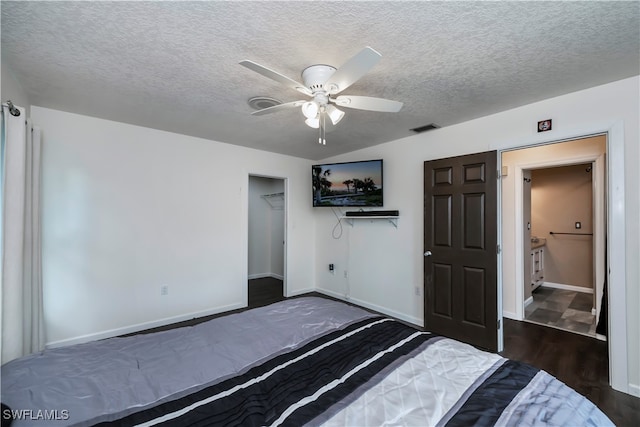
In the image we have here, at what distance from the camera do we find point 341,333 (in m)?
1.62

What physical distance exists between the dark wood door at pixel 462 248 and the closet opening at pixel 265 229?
3.53 meters

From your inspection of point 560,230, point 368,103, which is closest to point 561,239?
point 560,230

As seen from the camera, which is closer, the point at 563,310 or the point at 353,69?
the point at 353,69

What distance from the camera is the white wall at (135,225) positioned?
2693 millimetres

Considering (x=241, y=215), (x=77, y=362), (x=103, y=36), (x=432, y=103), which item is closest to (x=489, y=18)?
(x=432, y=103)

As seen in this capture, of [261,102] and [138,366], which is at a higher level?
[261,102]

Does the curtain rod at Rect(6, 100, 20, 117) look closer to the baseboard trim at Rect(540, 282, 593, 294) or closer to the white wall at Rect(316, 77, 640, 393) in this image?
the white wall at Rect(316, 77, 640, 393)

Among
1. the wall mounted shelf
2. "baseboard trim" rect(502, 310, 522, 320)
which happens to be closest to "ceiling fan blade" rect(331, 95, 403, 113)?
the wall mounted shelf

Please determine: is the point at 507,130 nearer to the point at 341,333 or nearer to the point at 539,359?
the point at 539,359

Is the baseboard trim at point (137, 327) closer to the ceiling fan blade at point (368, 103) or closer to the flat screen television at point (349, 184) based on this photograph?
the flat screen television at point (349, 184)

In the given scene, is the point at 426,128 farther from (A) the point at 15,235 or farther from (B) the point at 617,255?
(A) the point at 15,235

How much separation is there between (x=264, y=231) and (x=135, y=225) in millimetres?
3352

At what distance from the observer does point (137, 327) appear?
10.2 ft

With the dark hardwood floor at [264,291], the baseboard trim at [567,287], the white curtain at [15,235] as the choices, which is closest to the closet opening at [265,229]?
the dark hardwood floor at [264,291]
